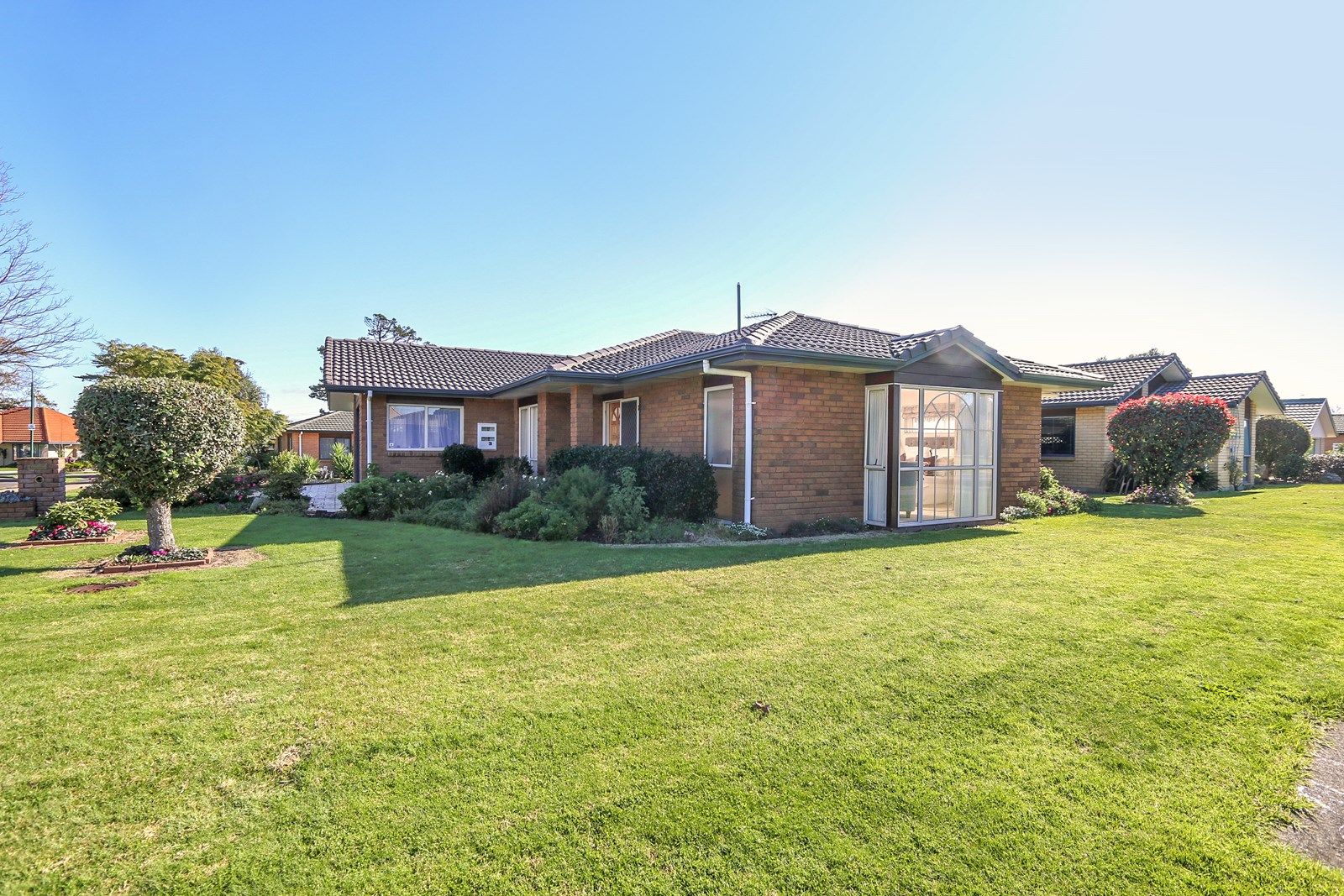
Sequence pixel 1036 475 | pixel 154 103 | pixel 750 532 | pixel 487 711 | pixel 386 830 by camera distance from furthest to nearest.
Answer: pixel 1036 475
pixel 154 103
pixel 750 532
pixel 487 711
pixel 386 830

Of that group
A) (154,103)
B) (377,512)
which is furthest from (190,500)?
(154,103)

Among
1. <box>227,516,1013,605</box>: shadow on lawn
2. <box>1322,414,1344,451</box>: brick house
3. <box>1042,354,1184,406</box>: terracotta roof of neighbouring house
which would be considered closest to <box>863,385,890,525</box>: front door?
<box>227,516,1013,605</box>: shadow on lawn

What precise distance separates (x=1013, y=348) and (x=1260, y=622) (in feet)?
40.7

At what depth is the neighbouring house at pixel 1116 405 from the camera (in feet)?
65.1

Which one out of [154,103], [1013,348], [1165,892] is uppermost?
[154,103]

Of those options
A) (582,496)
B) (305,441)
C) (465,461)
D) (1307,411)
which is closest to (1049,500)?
(582,496)

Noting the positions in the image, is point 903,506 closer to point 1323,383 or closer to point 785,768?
point 785,768

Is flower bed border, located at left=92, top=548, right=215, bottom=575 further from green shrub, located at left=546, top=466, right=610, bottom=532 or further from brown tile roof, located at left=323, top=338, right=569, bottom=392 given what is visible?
brown tile roof, located at left=323, top=338, right=569, bottom=392

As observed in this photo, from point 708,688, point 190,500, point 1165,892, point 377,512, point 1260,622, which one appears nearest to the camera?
point 1165,892

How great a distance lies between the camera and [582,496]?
32.7 ft

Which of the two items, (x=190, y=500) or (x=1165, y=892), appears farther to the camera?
(x=190, y=500)

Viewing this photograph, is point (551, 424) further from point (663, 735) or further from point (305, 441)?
point (305, 441)

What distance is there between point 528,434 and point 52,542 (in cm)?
1076

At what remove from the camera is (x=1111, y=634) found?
479cm
